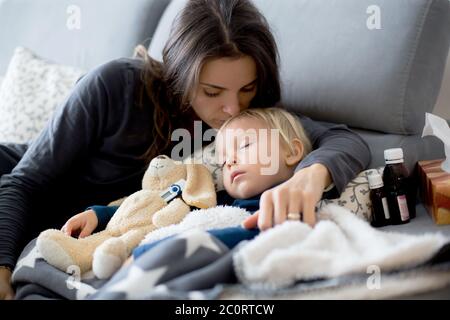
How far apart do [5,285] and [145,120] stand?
0.51 m

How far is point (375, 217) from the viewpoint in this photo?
112 centimetres

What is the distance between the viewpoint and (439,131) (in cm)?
118

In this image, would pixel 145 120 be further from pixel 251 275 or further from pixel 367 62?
pixel 251 275

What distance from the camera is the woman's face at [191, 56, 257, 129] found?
1.19 metres

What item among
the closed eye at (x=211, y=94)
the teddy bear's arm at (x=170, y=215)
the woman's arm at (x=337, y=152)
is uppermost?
the closed eye at (x=211, y=94)

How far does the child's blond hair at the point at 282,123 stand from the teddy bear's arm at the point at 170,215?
8.8 inches

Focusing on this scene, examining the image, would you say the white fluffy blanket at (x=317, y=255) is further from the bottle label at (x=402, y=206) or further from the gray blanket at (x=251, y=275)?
the bottle label at (x=402, y=206)

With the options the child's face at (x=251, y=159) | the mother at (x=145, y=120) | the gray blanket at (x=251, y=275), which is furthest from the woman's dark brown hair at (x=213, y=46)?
the gray blanket at (x=251, y=275)

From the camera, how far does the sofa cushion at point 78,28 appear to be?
1801mm

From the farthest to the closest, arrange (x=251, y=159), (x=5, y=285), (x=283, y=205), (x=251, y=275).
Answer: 1. (x=251, y=159)
2. (x=5, y=285)
3. (x=283, y=205)
4. (x=251, y=275)

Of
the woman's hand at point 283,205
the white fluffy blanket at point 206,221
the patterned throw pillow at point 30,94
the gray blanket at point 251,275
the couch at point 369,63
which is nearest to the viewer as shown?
the gray blanket at point 251,275

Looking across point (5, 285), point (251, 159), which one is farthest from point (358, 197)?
point (5, 285)

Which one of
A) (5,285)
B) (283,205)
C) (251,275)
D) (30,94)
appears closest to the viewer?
(251,275)
